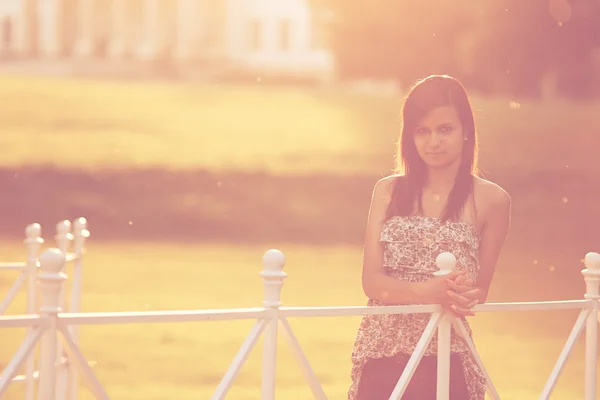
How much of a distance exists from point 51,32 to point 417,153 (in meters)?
28.4

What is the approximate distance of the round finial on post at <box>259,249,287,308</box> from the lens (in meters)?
2.71

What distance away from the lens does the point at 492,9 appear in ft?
62.3

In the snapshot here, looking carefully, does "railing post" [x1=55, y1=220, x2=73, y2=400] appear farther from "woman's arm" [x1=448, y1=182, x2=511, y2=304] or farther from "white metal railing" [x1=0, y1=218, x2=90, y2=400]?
"woman's arm" [x1=448, y1=182, x2=511, y2=304]

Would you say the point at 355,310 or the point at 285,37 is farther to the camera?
the point at 285,37

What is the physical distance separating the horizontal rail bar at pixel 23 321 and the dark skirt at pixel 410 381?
39.3 inches

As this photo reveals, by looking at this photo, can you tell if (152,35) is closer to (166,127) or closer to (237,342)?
(166,127)

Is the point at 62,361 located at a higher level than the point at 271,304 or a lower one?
lower

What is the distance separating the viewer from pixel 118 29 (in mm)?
31656

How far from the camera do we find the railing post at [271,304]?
2715 mm

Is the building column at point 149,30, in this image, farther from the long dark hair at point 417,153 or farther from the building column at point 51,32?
the long dark hair at point 417,153

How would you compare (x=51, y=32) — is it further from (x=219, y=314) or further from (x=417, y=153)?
(x=219, y=314)

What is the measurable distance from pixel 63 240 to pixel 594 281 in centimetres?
279

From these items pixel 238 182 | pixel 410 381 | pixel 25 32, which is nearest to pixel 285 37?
pixel 238 182

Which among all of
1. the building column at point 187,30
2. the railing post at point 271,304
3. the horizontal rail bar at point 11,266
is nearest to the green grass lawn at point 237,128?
the building column at point 187,30
